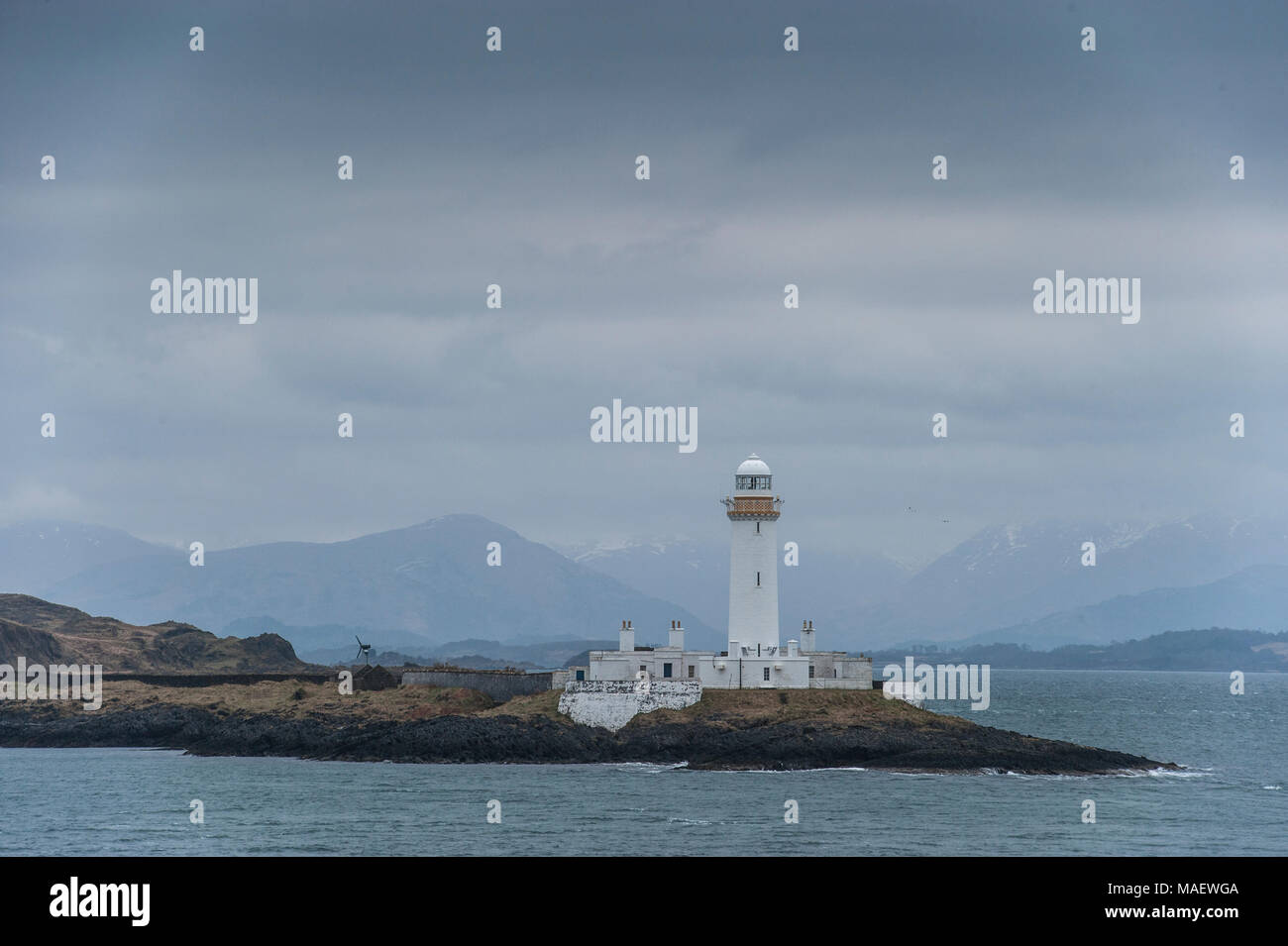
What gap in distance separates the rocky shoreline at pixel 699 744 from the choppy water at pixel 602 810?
1369mm

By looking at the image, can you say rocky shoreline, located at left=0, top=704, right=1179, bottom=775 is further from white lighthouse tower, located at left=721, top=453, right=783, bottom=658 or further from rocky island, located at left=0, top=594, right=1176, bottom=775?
white lighthouse tower, located at left=721, top=453, right=783, bottom=658

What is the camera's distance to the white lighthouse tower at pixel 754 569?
7806cm

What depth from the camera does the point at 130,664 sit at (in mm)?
125062

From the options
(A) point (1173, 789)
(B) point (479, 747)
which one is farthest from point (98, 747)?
(A) point (1173, 789)

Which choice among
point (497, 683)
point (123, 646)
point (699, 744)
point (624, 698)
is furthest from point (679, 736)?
point (123, 646)

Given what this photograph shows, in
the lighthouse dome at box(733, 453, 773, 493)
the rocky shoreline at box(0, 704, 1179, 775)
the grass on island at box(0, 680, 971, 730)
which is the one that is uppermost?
the lighthouse dome at box(733, 453, 773, 493)

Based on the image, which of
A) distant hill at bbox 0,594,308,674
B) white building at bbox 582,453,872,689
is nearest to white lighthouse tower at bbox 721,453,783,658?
white building at bbox 582,453,872,689

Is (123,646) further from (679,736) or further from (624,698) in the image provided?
(679,736)

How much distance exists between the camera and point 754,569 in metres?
78.1

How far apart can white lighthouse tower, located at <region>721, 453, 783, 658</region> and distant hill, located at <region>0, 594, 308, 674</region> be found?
1932 inches

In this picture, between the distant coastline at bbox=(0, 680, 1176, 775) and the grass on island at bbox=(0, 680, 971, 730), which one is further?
the grass on island at bbox=(0, 680, 971, 730)

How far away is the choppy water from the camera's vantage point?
5391 centimetres
